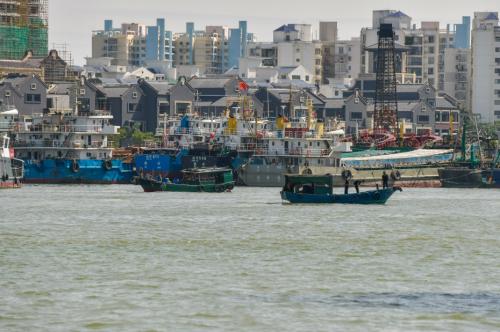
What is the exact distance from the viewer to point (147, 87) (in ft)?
634

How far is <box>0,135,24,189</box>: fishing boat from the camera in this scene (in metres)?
118

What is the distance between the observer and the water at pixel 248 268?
1726 inches

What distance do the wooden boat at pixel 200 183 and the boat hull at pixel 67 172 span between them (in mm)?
17440

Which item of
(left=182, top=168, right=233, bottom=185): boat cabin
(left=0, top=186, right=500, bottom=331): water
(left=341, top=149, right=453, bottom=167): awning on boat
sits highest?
(left=341, top=149, right=453, bottom=167): awning on boat

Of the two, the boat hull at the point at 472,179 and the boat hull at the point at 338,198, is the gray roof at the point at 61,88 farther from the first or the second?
the boat hull at the point at 338,198

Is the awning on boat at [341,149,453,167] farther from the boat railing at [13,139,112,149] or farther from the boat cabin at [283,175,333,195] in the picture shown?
the boat cabin at [283,175,333,195]

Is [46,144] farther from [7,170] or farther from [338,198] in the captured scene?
[338,198]

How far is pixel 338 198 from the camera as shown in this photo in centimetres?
9525

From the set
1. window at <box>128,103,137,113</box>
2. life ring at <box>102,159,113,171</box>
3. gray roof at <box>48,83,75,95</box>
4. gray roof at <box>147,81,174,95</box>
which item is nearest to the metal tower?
gray roof at <box>147,81,174,95</box>

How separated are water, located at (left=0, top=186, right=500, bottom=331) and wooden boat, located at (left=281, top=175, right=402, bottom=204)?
123 inches

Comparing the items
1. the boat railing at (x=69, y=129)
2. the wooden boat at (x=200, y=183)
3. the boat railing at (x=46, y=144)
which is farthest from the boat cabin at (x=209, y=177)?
the boat railing at (x=46, y=144)

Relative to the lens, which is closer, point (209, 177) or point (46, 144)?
point (209, 177)

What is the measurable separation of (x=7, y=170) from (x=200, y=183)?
15.6m

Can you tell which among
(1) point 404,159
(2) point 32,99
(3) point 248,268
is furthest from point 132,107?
(3) point 248,268
